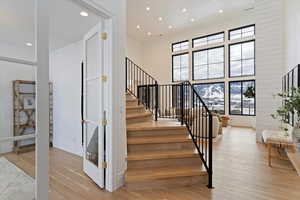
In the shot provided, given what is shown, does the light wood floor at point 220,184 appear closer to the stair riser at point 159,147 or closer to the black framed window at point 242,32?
the stair riser at point 159,147

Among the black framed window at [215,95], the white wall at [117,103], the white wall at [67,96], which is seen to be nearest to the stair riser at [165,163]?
the white wall at [117,103]

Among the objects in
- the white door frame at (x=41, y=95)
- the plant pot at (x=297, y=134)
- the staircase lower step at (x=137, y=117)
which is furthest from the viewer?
the staircase lower step at (x=137, y=117)

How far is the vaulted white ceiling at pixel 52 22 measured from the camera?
135cm

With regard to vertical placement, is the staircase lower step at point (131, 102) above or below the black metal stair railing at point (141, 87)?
below

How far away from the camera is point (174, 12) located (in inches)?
293

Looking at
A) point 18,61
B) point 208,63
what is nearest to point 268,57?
point 208,63

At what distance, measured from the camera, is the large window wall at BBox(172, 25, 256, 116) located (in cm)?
831

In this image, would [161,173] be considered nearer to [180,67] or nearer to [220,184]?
[220,184]

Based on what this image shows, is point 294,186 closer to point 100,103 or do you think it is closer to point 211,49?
point 100,103

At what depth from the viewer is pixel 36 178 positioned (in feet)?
4.86

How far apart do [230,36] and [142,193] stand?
8943mm

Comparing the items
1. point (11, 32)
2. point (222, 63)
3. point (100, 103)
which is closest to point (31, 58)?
point (11, 32)

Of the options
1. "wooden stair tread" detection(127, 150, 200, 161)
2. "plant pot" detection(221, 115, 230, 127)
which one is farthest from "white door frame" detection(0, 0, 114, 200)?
"plant pot" detection(221, 115, 230, 127)

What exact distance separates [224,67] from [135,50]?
5.58 metres
